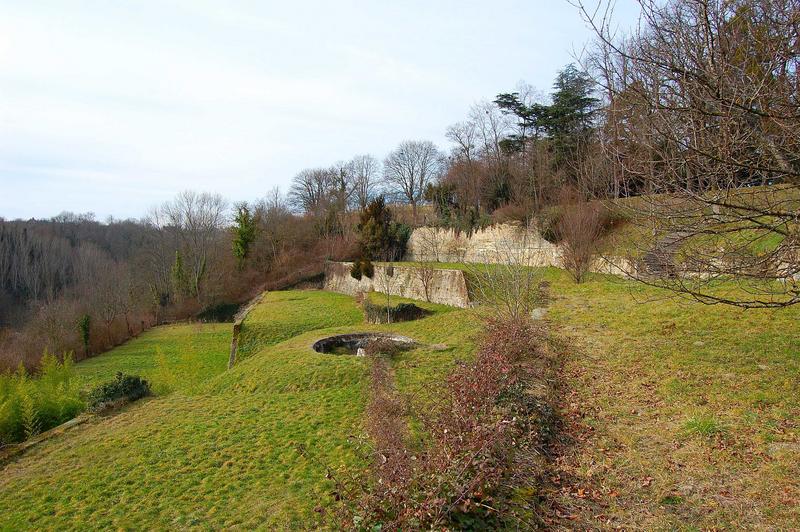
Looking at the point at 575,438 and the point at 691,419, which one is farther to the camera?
the point at 575,438

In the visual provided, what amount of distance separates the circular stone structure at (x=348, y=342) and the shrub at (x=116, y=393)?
15.3 ft

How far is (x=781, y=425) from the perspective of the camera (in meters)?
4.97

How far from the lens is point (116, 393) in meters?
11.1

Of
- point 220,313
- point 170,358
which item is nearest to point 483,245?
point 170,358

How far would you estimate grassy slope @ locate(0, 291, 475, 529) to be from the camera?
18.9ft

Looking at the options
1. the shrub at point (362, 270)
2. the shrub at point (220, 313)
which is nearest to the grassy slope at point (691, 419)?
the shrub at point (362, 270)

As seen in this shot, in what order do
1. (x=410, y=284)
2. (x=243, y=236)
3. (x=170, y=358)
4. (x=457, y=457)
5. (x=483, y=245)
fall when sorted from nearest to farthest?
(x=457, y=457)
(x=170, y=358)
(x=410, y=284)
(x=483, y=245)
(x=243, y=236)

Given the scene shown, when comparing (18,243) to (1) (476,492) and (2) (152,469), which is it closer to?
(2) (152,469)

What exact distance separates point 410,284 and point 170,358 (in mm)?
11994

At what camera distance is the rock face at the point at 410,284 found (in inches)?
773

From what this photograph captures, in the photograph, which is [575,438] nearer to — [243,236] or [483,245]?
[483,245]

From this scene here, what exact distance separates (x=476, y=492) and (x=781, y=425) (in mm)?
3548

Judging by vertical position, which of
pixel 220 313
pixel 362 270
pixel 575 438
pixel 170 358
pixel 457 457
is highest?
pixel 362 270

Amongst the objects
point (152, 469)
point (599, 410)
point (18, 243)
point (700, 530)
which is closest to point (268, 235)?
point (18, 243)
